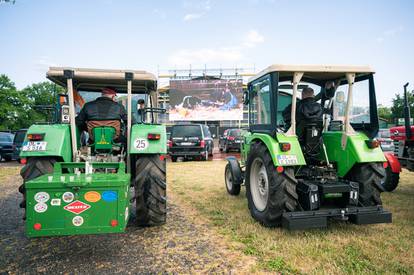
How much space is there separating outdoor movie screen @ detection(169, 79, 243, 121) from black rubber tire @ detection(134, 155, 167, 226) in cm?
3226

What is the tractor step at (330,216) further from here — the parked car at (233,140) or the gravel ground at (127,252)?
the parked car at (233,140)

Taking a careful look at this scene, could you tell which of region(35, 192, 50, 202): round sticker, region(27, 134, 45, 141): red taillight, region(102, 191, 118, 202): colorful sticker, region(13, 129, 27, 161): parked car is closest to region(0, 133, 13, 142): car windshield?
region(13, 129, 27, 161): parked car

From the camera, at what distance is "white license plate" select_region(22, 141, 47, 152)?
3.82 metres

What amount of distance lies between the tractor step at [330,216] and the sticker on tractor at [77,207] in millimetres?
2447

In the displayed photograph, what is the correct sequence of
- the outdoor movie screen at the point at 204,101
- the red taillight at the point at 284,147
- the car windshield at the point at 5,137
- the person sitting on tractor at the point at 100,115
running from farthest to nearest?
1. the outdoor movie screen at the point at 204,101
2. the car windshield at the point at 5,137
3. the person sitting on tractor at the point at 100,115
4. the red taillight at the point at 284,147

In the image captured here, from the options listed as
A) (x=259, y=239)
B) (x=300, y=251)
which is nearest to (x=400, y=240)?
(x=300, y=251)

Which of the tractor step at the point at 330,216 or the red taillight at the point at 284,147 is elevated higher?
the red taillight at the point at 284,147

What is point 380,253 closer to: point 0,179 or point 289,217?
point 289,217

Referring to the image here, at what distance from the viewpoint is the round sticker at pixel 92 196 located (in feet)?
9.82

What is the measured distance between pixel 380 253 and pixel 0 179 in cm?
1003

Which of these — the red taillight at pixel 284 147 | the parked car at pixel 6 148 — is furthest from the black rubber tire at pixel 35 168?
the parked car at pixel 6 148

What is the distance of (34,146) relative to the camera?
12.6 ft

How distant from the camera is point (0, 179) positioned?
881 cm

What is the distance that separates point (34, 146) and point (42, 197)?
49.9 inches
